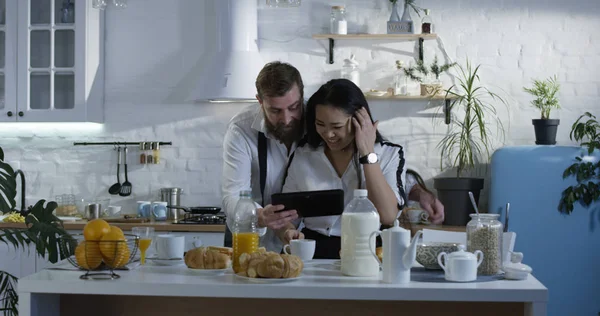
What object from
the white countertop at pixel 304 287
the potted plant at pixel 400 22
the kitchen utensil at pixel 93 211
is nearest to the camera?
the white countertop at pixel 304 287

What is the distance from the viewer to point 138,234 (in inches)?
104

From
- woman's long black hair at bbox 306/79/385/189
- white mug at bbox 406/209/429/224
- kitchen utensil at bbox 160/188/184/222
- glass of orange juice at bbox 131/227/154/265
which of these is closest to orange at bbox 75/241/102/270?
glass of orange juice at bbox 131/227/154/265

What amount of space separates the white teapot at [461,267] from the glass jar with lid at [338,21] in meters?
3.14

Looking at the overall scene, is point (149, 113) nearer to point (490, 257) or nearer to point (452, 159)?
point (452, 159)

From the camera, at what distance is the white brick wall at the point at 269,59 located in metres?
5.33

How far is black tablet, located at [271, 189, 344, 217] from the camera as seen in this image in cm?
291

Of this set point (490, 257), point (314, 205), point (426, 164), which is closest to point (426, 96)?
point (426, 164)

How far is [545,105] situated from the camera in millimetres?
5145

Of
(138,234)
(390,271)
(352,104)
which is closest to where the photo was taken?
(390,271)

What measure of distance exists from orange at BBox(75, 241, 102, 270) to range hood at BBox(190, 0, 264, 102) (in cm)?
285

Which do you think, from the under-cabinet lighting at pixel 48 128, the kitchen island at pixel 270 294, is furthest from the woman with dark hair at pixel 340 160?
the under-cabinet lighting at pixel 48 128

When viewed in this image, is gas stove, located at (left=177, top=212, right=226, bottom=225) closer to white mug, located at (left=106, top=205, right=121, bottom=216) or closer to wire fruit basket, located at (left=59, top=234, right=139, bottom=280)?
white mug, located at (left=106, top=205, right=121, bottom=216)

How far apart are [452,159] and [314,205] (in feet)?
8.66

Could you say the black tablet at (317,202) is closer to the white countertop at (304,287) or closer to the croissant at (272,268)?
the white countertop at (304,287)
